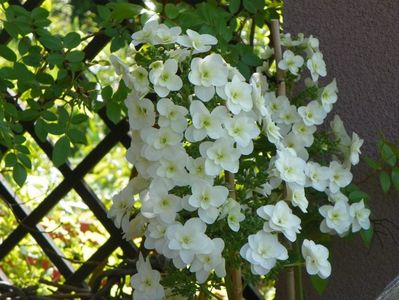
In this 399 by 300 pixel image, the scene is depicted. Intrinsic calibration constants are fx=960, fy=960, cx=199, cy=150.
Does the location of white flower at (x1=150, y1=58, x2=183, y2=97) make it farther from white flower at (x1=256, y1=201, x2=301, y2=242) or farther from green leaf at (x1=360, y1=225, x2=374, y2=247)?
green leaf at (x1=360, y1=225, x2=374, y2=247)

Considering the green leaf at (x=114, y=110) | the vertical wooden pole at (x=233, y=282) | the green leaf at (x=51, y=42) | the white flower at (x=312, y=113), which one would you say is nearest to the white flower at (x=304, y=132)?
the white flower at (x=312, y=113)

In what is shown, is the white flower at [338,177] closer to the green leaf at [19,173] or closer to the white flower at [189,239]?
the white flower at [189,239]

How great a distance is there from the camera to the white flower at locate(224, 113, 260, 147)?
5.71 feet

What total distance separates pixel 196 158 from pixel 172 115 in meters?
0.10

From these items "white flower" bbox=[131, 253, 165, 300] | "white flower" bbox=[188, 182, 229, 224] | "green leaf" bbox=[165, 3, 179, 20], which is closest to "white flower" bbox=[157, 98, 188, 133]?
"white flower" bbox=[188, 182, 229, 224]

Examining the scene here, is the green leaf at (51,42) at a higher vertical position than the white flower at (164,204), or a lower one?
higher

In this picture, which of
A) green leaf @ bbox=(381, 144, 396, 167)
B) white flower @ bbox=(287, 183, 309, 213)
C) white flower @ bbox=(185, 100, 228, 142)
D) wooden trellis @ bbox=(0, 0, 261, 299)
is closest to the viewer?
white flower @ bbox=(185, 100, 228, 142)

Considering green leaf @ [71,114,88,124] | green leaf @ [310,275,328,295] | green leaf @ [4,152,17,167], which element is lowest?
green leaf @ [310,275,328,295]

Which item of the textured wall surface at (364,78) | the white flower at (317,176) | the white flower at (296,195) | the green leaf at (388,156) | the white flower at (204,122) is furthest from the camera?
the textured wall surface at (364,78)

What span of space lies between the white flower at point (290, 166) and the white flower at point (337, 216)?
0.19 m

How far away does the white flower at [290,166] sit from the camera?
182 centimetres

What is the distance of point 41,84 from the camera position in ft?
7.59

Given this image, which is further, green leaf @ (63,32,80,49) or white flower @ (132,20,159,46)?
green leaf @ (63,32,80,49)

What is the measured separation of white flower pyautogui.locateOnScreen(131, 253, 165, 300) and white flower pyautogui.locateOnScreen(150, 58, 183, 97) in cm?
39
